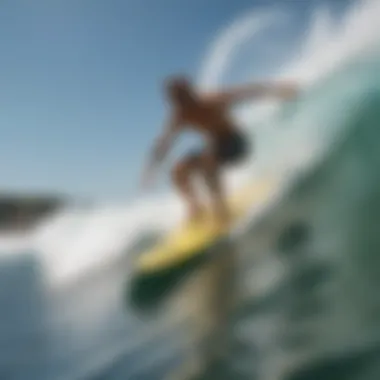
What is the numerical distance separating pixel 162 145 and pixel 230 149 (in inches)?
3.8

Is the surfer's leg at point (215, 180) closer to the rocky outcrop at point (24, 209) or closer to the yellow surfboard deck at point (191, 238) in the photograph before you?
the yellow surfboard deck at point (191, 238)

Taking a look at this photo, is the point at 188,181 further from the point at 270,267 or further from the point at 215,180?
the point at 270,267

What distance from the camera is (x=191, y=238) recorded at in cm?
116

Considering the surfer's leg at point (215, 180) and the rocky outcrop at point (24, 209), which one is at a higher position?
the rocky outcrop at point (24, 209)

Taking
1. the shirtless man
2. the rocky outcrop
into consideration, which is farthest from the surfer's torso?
the rocky outcrop

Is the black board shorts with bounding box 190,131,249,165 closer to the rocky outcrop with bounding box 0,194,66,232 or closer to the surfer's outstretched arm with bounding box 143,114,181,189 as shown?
the surfer's outstretched arm with bounding box 143,114,181,189

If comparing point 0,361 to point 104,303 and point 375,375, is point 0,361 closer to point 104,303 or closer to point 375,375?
point 104,303

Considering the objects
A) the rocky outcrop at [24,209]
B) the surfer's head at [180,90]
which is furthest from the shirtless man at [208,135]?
the rocky outcrop at [24,209]

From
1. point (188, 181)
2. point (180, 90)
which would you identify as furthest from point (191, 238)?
point (180, 90)

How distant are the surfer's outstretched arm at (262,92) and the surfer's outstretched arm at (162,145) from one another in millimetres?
69

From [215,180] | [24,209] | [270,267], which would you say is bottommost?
[270,267]

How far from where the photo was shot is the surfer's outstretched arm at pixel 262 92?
3.92 ft

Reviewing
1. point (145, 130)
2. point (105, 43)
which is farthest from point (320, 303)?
point (105, 43)

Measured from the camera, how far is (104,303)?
3.83 feet
